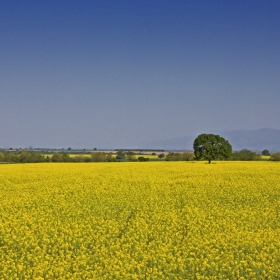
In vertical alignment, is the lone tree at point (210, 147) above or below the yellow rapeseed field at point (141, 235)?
above

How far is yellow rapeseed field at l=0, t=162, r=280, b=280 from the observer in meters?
6.61

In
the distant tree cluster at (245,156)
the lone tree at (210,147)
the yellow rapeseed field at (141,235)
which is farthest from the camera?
the distant tree cluster at (245,156)

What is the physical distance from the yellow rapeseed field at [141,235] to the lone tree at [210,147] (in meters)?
35.2

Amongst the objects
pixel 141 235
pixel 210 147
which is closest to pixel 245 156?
pixel 210 147

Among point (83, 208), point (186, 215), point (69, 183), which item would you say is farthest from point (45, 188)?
point (186, 215)

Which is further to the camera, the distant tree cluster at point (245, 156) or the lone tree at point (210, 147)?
the distant tree cluster at point (245, 156)

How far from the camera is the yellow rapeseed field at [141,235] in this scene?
21.7 ft

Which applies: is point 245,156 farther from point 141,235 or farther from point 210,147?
point 141,235

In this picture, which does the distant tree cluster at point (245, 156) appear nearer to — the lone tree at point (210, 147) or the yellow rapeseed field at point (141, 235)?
the lone tree at point (210, 147)

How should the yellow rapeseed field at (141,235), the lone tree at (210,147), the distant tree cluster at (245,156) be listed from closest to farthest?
the yellow rapeseed field at (141,235), the lone tree at (210,147), the distant tree cluster at (245,156)

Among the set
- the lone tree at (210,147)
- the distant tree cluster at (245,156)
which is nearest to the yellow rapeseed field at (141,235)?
the lone tree at (210,147)

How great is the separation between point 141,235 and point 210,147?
139 feet

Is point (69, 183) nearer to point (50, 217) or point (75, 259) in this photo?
point (50, 217)

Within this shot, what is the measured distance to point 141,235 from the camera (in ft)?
27.4
